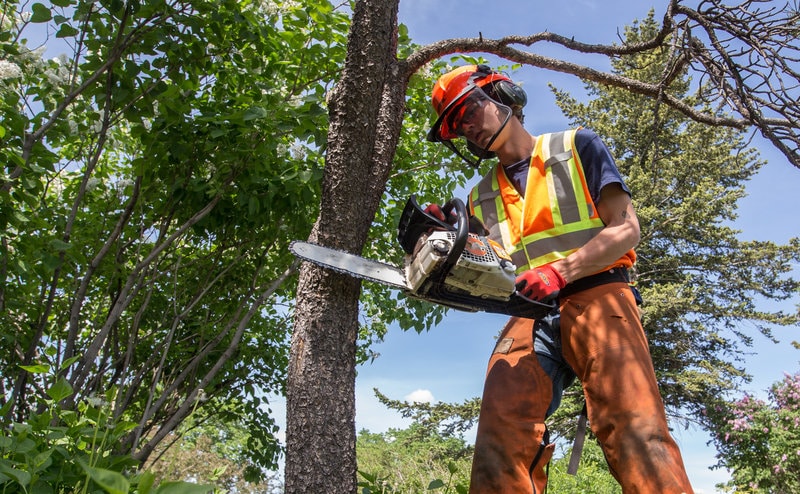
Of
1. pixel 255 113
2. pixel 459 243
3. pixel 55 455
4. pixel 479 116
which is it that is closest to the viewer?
pixel 55 455

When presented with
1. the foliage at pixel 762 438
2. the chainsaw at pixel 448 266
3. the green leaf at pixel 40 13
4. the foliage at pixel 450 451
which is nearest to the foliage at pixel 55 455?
the chainsaw at pixel 448 266

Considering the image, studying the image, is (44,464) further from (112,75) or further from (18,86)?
(18,86)

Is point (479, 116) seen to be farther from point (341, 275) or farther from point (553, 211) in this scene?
point (341, 275)

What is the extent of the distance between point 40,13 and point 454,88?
6.90 feet

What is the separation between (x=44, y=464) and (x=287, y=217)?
2.67 meters

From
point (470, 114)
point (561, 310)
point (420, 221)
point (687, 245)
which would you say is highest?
point (687, 245)

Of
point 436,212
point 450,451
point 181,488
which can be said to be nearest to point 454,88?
point 436,212

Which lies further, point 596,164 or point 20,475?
point 596,164

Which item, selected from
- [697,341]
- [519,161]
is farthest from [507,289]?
[697,341]

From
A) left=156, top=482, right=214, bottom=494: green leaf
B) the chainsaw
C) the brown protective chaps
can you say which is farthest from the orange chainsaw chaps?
left=156, top=482, right=214, bottom=494: green leaf

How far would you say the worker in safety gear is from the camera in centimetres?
192

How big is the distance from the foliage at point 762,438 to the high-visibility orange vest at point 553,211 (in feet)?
46.0

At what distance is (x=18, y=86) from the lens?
358 centimetres

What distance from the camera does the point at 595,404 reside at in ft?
6.61
